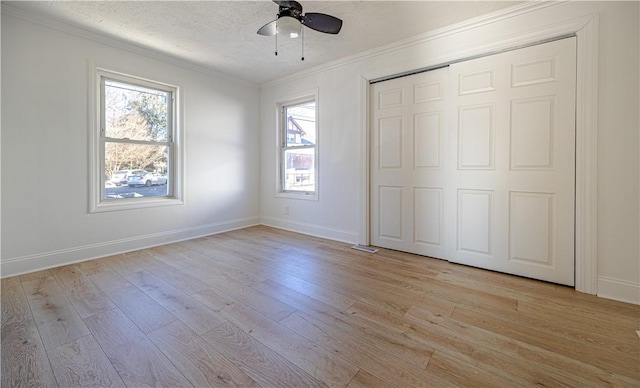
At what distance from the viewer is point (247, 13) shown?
251cm

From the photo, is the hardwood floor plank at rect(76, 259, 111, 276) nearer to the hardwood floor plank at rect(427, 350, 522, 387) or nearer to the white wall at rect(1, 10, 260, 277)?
the white wall at rect(1, 10, 260, 277)

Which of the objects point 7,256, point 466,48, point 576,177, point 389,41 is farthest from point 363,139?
point 7,256

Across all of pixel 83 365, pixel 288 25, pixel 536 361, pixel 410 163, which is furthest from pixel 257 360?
pixel 410 163

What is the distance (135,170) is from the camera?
3426 mm

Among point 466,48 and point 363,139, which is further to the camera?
point 363,139

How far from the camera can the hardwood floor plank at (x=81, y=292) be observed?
6.33 ft

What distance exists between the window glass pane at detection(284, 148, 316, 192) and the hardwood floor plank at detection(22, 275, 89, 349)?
118 inches

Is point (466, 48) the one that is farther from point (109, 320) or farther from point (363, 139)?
point (109, 320)

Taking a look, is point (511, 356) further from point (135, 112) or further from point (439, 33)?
point (135, 112)

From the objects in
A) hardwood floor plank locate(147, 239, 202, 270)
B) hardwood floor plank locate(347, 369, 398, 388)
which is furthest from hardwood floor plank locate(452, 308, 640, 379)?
hardwood floor plank locate(147, 239, 202, 270)

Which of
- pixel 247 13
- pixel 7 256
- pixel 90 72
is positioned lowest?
pixel 7 256

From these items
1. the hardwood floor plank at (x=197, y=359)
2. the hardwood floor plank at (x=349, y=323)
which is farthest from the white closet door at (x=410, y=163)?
the hardwood floor plank at (x=197, y=359)

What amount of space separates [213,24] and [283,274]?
8.72ft

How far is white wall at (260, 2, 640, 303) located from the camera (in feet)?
6.58
